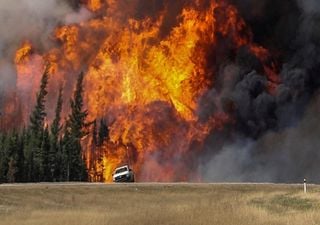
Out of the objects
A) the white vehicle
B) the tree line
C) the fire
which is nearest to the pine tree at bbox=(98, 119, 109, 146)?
the fire

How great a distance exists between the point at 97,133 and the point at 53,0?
116ft

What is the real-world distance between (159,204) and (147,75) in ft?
241

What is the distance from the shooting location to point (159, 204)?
44.8m

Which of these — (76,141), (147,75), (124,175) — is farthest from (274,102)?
(124,175)

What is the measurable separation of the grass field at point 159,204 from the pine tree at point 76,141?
157 ft

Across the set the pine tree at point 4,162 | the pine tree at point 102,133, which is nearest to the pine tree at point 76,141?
the pine tree at point 102,133

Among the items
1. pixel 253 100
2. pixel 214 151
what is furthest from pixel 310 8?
pixel 214 151

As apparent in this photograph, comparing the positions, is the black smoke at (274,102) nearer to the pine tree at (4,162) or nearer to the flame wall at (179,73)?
the flame wall at (179,73)

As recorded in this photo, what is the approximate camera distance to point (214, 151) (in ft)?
350

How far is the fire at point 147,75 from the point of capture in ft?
361

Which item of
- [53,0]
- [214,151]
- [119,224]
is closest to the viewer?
[119,224]

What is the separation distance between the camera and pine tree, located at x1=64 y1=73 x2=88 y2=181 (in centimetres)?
10281

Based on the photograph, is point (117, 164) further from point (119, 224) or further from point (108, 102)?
point (119, 224)

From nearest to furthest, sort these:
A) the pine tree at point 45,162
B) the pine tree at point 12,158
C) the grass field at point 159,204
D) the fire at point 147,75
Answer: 1. the grass field at point 159,204
2. the pine tree at point 12,158
3. the pine tree at point 45,162
4. the fire at point 147,75
